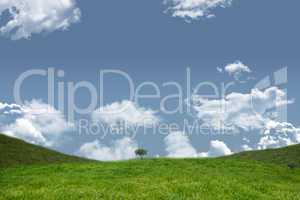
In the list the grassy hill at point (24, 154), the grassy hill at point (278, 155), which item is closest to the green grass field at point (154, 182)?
the grassy hill at point (278, 155)

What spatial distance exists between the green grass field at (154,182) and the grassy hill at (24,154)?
652 inches

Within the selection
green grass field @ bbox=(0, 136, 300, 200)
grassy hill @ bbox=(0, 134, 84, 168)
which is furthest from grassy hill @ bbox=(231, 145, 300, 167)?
grassy hill @ bbox=(0, 134, 84, 168)

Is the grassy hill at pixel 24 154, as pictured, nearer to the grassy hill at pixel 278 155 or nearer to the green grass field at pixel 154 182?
the green grass field at pixel 154 182

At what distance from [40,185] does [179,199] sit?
10020mm

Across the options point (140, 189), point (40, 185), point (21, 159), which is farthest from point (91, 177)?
point (21, 159)

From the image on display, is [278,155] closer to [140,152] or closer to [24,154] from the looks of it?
[140,152]

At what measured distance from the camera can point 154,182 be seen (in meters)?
30.5

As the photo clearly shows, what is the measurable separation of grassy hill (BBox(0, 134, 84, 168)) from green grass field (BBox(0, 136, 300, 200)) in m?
16.6

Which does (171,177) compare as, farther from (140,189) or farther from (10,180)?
(10,180)

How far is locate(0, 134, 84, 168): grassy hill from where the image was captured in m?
59.7

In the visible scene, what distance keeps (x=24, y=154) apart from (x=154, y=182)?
36805 mm

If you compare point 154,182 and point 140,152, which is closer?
point 154,182

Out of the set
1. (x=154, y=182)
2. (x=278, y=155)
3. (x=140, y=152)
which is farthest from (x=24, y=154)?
(x=154, y=182)

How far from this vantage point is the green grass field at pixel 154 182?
26.5 meters
